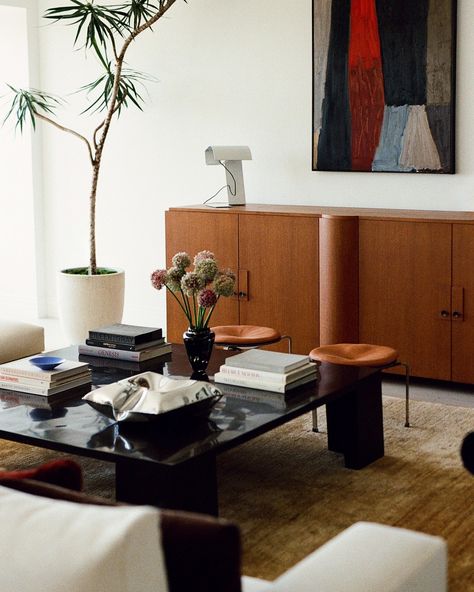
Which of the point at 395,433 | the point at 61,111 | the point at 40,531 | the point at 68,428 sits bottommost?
the point at 395,433

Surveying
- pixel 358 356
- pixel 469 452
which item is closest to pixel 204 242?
pixel 358 356

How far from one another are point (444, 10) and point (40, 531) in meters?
4.85

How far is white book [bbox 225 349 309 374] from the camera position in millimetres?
3919

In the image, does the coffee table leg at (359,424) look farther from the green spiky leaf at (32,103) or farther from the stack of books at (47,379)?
the green spiky leaf at (32,103)

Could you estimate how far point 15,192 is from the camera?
25.7ft

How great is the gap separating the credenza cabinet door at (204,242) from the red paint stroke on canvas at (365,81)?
0.89 meters

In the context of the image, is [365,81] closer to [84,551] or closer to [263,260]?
[263,260]

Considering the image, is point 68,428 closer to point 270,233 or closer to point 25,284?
point 270,233

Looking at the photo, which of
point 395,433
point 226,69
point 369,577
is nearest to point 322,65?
point 226,69

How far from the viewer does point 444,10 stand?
18.8 ft

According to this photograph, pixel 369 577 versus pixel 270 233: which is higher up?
pixel 270 233

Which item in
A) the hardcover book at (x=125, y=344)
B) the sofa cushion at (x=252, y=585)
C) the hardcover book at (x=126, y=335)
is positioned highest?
the hardcover book at (x=126, y=335)

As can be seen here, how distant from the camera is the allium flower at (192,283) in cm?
411

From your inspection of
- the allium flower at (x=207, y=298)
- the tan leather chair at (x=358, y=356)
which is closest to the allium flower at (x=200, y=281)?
the allium flower at (x=207, y=298)
